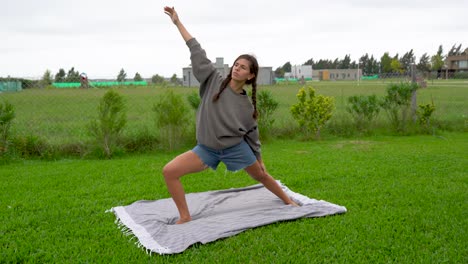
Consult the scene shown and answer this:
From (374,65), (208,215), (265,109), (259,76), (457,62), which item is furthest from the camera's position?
(374,65)

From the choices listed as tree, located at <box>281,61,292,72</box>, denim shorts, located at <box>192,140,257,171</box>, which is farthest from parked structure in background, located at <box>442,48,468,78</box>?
denim shorts, located at <box>192,140,257,171</box>

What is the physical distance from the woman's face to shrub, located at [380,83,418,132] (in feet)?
25.2

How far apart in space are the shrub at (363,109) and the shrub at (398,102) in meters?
0.24

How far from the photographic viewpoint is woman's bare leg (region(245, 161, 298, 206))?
448 centimetres

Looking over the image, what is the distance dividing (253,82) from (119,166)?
367cm

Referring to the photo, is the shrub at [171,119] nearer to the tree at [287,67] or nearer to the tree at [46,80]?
the tree at [46,80]

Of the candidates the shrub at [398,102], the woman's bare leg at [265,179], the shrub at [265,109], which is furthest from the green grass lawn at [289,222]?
the shrub at [398,102]

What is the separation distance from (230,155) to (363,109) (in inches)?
291

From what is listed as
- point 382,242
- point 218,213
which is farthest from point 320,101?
point 382,242

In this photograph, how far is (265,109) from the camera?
10.0m

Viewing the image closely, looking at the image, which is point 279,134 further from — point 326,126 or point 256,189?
point 256,189

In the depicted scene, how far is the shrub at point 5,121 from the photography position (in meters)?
7.68

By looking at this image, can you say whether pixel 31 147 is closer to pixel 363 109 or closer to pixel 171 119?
pixel 171 119

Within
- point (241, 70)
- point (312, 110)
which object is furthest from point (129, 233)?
point (312, 110)
